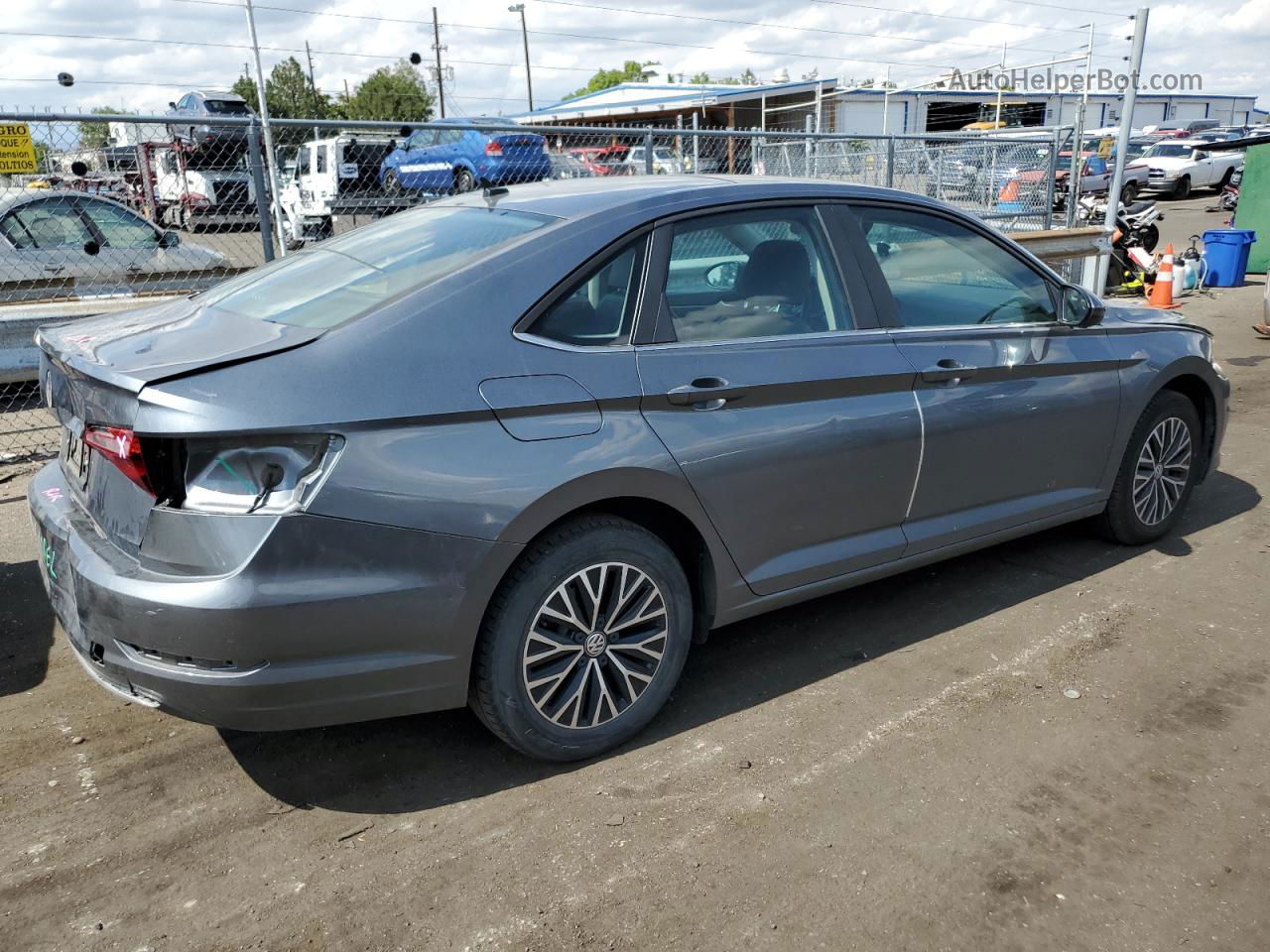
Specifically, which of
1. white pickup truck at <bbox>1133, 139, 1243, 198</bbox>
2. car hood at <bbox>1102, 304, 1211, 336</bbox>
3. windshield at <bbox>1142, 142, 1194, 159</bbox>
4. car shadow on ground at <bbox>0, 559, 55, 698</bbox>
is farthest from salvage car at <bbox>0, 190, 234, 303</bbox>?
windshield at <bbox>1142, 142, 1194, 159</bbox>

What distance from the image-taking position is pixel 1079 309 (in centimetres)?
446

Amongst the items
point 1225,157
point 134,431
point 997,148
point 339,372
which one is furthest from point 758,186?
point 1225,157

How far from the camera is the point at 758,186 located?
3684 millimetres

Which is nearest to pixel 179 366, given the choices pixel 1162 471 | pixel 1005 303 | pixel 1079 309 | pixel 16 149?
pixel 1005 303

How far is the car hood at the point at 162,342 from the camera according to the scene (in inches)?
107

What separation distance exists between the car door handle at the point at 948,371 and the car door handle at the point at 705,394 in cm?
91

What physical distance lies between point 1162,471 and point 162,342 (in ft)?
14.4

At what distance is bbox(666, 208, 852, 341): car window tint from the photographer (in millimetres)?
3432

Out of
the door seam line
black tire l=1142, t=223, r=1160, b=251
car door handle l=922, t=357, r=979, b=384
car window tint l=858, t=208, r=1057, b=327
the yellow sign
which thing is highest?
the yellow sign

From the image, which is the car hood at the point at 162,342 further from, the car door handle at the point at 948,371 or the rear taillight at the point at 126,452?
the car door handle at the point at 948,371

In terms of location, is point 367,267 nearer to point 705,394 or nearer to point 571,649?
point 705,394

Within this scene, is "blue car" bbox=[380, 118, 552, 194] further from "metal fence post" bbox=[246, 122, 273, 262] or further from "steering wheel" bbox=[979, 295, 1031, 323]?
"steering wheel" bbox=[979, 295, 1031, 323]

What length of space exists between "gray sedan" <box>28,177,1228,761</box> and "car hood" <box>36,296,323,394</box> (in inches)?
0.5

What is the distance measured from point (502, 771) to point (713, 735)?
27.8 inches
